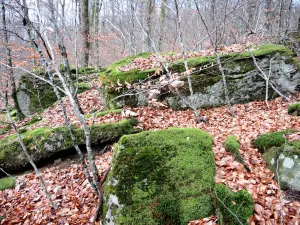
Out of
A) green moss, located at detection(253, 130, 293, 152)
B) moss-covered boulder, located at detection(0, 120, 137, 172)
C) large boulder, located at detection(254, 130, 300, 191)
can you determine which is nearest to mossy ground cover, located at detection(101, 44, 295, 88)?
moss-covered boulder, located at detection(0, 120, 137, 172)

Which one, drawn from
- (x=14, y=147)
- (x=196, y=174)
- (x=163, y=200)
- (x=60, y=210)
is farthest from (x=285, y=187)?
(x=14, y=147)

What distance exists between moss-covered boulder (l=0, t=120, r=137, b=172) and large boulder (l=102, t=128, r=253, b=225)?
2.25 meters

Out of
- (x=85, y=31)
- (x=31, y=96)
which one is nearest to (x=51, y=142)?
(x=31, y=96)

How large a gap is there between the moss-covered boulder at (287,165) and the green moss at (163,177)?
3.20 feet

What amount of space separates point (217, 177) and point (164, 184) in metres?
0.80

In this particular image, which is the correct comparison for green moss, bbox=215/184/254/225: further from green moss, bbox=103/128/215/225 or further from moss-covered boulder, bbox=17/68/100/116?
moss-covered boulder, bbox=17/68/100/116

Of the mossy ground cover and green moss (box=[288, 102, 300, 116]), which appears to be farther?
the mossy ground cover

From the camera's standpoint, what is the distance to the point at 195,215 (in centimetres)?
272

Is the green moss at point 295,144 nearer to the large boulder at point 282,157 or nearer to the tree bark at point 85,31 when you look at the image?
the large boulder at point 282,157

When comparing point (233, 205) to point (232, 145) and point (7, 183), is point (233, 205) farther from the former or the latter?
point (7, 183)

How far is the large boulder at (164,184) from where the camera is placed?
275 cm

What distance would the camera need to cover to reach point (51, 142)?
226 inches

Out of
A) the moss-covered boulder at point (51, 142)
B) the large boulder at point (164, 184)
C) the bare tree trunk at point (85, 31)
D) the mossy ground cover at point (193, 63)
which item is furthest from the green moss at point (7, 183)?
the bare tree trunk at point (85, 31)

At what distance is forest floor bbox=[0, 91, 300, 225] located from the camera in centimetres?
291
